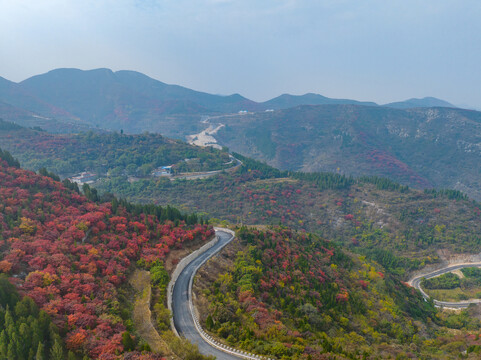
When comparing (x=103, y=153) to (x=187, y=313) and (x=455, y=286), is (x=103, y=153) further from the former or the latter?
(x=455, y=286)

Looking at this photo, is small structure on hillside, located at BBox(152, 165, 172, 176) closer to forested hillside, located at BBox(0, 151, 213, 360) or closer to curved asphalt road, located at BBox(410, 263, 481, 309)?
forested hillside, located at BBox(0, 151, 213, 360)

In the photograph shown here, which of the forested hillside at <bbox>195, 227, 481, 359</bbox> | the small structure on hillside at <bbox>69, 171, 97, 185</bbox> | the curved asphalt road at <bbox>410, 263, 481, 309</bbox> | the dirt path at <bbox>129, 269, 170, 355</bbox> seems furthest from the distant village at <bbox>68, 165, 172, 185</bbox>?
the dirt path at <bbox>129, 269, 170, 355</bbox>

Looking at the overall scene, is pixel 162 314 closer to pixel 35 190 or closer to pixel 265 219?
pixel 35 190

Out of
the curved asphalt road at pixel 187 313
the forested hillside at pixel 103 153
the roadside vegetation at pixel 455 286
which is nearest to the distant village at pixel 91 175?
the forested hillside at pixel 103 153

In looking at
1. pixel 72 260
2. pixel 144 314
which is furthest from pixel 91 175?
pixel 144 314

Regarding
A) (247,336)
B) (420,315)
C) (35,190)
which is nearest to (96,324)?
(247,336)

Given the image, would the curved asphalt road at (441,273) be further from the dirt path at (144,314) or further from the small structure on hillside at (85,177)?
the small structure on hillside at (85,177)
